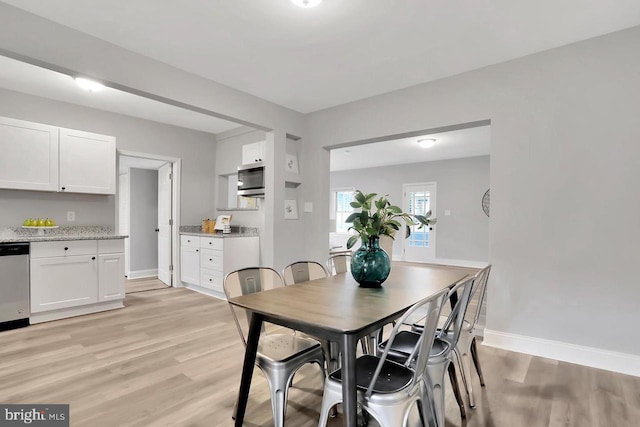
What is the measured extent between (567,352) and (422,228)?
5.79 m

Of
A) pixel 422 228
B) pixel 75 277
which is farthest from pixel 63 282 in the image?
pixel 422 228

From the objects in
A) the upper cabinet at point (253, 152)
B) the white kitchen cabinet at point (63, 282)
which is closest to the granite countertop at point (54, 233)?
the white kitchen cabinet at point (63, 282)

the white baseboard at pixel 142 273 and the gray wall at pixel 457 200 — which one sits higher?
the gray wall at pixel 457 200

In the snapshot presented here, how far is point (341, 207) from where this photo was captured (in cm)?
1012

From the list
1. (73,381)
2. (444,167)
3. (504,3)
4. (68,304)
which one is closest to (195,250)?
(68,304)

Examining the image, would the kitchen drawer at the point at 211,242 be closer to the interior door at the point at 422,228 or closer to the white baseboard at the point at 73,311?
the white baseboard at the point at 73,311

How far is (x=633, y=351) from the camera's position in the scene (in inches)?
94.7

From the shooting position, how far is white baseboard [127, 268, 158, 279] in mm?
6028

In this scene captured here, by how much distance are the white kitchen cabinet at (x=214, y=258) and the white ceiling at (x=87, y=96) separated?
1.72 metres

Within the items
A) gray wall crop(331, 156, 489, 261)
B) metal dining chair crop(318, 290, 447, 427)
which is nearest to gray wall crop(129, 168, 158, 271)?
gray wall crop(331, 156, 489, 261)

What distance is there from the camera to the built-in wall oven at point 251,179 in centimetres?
461

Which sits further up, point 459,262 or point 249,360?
point 249,360

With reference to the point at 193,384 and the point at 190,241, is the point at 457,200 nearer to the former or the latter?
the point at 190,241

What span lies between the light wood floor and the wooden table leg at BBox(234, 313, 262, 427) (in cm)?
21
